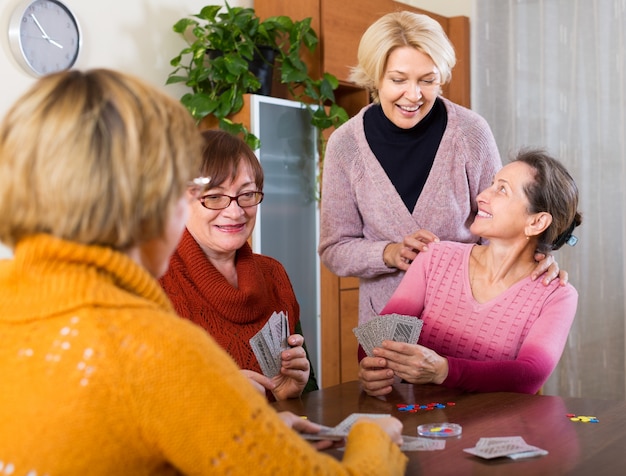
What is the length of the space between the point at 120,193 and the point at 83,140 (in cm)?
8

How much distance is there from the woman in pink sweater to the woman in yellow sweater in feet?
3.98

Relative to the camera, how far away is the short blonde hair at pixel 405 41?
109 inches

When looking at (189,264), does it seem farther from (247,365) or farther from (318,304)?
(318,304)

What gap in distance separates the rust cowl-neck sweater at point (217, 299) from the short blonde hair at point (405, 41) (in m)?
0.93

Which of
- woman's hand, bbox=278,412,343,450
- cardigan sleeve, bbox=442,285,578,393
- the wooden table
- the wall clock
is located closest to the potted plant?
the wall clock

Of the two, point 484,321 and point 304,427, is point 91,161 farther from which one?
point 484,321

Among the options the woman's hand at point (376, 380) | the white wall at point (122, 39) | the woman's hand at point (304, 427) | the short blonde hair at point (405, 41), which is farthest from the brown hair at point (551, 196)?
the white wall at point (122, 39)

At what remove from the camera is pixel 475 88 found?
5.41 m

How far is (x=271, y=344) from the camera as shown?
2.12 metres

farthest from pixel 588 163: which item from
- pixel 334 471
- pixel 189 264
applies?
pixel 334 471

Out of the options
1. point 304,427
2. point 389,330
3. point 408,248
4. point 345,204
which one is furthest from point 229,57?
point 304,427

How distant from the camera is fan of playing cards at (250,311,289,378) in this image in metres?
2.09

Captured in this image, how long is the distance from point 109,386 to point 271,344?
3.76ft

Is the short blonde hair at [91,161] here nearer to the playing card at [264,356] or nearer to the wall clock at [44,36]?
the playing card at [264,356]
